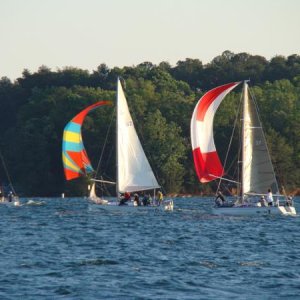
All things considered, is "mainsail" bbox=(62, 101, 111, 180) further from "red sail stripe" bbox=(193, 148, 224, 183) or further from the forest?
the forest

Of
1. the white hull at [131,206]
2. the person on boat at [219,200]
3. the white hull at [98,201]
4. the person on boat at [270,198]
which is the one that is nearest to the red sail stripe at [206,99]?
the person on boat at [219,200]

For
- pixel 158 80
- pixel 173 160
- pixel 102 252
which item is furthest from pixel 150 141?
pixel 102 252

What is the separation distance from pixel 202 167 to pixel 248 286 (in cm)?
3150

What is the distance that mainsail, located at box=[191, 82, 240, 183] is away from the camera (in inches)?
2515

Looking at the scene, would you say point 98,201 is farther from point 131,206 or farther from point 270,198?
point 270,198

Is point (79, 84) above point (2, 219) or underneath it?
above

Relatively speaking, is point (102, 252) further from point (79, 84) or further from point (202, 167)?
point (79, 84)

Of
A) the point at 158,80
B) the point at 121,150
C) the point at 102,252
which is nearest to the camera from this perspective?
the point at 102,252

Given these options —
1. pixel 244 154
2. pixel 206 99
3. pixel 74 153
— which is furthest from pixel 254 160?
pixel 74 153

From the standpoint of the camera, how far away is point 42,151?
123562 mm

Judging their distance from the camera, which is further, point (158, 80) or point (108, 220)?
point (158, 80)

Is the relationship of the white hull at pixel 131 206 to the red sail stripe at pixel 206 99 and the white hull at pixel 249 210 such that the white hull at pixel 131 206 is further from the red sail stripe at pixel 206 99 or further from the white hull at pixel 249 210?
the red sail stripe at pixel 206 99

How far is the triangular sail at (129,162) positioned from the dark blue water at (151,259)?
8.46 metres

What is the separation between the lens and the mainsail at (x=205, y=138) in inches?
2515
